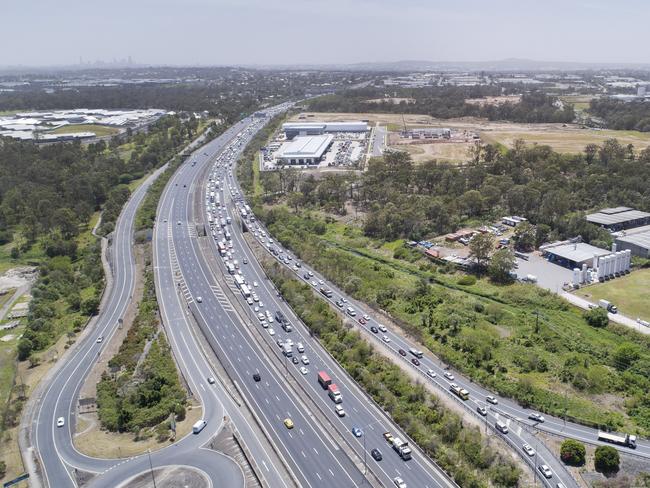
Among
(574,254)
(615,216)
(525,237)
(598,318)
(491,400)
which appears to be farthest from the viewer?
(615,216)

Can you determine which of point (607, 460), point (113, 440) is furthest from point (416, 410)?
point (113, 440)

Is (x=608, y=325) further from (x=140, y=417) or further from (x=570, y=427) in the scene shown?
(x=140, y=417)

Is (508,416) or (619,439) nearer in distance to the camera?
(619,439)

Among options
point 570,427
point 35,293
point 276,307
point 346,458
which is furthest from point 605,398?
point 35,293

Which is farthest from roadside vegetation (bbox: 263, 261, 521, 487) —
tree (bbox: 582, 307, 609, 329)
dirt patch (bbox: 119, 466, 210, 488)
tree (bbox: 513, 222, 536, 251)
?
tree (bbox: 513, 222, 536, 251)

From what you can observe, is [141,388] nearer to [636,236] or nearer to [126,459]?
[126,459]

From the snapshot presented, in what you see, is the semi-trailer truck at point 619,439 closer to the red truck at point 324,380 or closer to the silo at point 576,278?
the red truck at point 324,380

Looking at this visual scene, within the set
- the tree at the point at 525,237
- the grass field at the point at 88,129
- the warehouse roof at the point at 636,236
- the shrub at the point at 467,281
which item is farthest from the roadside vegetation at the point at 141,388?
the grass field at the point at 88,129

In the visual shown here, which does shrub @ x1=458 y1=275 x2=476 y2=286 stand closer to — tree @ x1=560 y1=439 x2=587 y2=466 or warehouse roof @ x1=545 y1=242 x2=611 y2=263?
warehouse roof @ x1=545 y1=242 x2=611 y2=263
